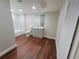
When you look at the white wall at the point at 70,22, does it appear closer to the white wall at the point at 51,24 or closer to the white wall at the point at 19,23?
the white wall at the point at 51,24

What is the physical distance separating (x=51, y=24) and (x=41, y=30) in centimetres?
90

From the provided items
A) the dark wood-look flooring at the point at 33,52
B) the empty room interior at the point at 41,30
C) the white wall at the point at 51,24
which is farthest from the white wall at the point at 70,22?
the white wall at the point at 51,24

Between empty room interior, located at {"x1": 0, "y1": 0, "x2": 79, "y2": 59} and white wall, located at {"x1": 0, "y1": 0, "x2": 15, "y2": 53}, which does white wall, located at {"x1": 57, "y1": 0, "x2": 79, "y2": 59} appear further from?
white wall, located at {"x1": 0, "y1": 0, "x2": 15, "y2": 53}

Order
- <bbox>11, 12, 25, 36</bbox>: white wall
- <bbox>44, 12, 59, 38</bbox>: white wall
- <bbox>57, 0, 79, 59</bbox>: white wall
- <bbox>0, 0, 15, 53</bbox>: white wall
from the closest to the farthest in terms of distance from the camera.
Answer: <bbox>57, 0, 79, 59</bbox>: white wall → <bbox>0, 0, 15, 53</bbox>: white wall → <bbox>44, 12, 59, 38</bbox>: white wall → <bbox>11, 12, 25, 36</bbox>: white wall

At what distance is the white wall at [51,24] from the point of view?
4414mm

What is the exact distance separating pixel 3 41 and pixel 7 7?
1.34 meters

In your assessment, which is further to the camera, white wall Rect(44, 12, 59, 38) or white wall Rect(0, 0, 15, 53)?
white wall Rect(44, 12, 59, 38)

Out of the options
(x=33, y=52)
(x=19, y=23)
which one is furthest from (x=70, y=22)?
(x=19, y=23)

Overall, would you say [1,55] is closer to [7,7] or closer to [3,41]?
[3,41]

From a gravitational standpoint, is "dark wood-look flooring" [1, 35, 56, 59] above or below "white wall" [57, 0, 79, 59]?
below

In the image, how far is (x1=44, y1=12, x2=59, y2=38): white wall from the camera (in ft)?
14.5

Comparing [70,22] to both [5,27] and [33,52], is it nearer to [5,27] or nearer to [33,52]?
[33,52]

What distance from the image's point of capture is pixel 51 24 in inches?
182

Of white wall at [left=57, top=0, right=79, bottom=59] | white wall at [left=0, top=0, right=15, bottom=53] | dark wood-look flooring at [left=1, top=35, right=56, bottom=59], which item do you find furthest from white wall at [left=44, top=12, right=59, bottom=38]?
white wall at [left=57, top=0, right=79, bottom=59]
